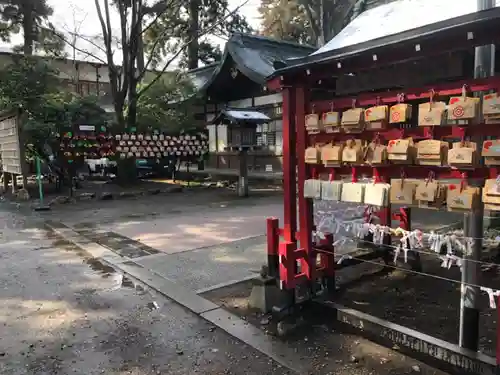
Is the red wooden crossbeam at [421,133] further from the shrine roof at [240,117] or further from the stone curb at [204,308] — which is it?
the shrine roof at [240,117]

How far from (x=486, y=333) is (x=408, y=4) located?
3.64m

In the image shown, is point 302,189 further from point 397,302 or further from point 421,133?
point 397,302

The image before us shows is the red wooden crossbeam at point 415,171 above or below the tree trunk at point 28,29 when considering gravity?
below

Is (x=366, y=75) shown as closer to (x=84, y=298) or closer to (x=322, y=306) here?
(x=322, y=306)

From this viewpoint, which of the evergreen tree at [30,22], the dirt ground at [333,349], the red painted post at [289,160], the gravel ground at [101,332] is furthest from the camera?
the evergreen tree at [30,22]

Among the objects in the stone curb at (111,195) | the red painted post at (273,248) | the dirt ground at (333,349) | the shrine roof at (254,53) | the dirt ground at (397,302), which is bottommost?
the dirt ground at (333,349)

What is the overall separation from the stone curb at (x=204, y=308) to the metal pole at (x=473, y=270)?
1.35 m

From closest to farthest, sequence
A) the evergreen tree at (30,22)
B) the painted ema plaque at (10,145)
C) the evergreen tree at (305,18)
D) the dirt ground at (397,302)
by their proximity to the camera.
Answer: the dirt ground at (397,302), the painted ema plaque at (10,145), the evergreen tree at (30,22), the evergreen tree at (305,18)

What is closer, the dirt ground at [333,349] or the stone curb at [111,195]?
the dirt ground at [333,349]

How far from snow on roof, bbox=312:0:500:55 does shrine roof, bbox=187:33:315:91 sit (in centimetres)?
1061

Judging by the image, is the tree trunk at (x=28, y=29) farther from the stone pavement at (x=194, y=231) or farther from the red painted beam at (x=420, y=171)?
the red painted beam at (x=420, y=171)

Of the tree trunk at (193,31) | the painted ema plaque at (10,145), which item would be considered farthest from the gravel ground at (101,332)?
the tree trunk at (193,31)

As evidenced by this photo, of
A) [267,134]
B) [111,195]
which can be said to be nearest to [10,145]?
[111,195]

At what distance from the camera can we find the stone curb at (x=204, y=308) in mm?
3791
